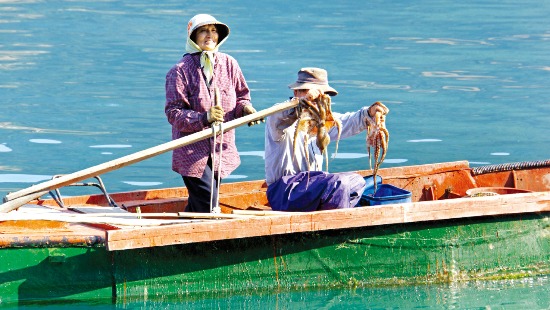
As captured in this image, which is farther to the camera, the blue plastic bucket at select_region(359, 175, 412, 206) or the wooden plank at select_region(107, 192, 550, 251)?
the blue plastic bucket at select_region(359, 175, 412, 206)

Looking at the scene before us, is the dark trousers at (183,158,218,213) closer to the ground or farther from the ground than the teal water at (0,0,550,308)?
closer to the ground

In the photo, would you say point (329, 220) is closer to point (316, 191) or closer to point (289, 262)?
point (316, 191)

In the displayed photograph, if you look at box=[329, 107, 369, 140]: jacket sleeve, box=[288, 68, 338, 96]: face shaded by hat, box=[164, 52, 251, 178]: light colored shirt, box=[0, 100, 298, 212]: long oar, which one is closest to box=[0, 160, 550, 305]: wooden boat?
box=[0, 100, 298, 212]: long oar

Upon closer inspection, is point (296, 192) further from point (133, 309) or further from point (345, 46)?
point (345, 46)

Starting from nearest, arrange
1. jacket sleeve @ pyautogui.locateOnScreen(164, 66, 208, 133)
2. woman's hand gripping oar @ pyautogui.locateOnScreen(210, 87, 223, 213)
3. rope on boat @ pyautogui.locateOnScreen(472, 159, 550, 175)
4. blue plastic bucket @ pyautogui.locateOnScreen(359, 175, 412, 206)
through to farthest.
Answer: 1. woman's hand gripping oar @ pyautogui.locateOnScreen(210, 87, 223, 213)
2. jacket sleeve @ pyautogui.locateOnScreen(164, 66, 208, 133)
3. blue plastic bucket @ pyautogui.locateOnScreen(359, 175, 412, 206)
4. rope on boat @ pyautogui.locateOnScreen(472, 159, 550, 175)

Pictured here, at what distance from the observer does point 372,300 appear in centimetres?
812

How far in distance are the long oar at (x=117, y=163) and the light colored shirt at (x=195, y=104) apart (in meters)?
0.25

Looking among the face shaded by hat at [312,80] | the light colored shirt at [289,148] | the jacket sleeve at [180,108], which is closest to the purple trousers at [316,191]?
the light colored shirt at [289,148]

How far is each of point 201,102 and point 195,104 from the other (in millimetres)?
44

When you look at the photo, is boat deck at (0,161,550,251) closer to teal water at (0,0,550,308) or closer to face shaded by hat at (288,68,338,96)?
teal water at (0,0,550,308)

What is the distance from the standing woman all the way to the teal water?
3.05 ft

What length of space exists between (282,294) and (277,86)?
28.4 feet

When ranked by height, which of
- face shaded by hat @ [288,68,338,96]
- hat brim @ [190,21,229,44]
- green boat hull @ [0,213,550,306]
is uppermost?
hat brim @ [190,21,229,44]

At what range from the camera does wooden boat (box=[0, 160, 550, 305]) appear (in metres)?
7.54
